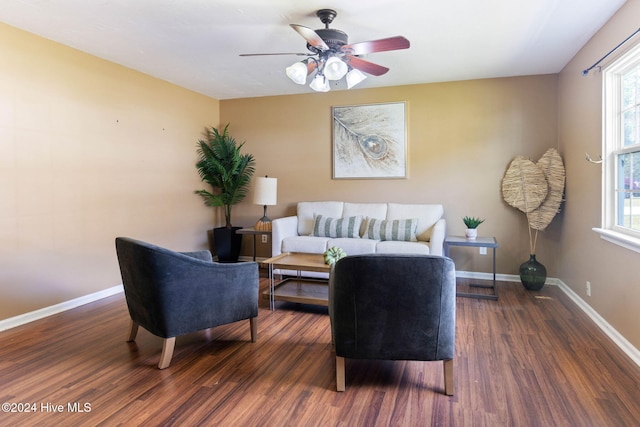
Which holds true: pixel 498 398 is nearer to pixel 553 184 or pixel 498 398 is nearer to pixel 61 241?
pixel 553 184

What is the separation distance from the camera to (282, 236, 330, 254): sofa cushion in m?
4.35

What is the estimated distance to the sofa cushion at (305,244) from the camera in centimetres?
435

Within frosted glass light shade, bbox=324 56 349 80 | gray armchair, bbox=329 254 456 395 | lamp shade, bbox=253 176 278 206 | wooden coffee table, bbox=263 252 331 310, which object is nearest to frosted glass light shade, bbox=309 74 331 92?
frosted glass light shade, bbox=324 56 349 80

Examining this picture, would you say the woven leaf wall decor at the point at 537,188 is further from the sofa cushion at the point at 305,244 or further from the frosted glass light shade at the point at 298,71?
the frosted glass light shade at the point at 298,71

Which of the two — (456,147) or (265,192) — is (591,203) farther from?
(265,192)

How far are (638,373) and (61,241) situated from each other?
14.8ft

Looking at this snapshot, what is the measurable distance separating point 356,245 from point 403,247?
0.52m

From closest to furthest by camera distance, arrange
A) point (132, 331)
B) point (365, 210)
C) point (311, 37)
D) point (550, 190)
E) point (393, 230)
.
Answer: point (311, 37), point (132, 331), point (550, 190), point (393, 230), point (365, 210)

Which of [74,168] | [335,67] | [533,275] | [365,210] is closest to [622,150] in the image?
[533,275]

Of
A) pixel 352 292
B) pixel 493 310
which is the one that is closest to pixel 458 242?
pixel 493 310

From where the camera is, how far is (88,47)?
3.53 m

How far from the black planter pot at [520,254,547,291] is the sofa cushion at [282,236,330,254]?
2189 mm

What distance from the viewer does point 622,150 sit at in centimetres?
282

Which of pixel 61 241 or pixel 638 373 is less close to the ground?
pixel 61 241
